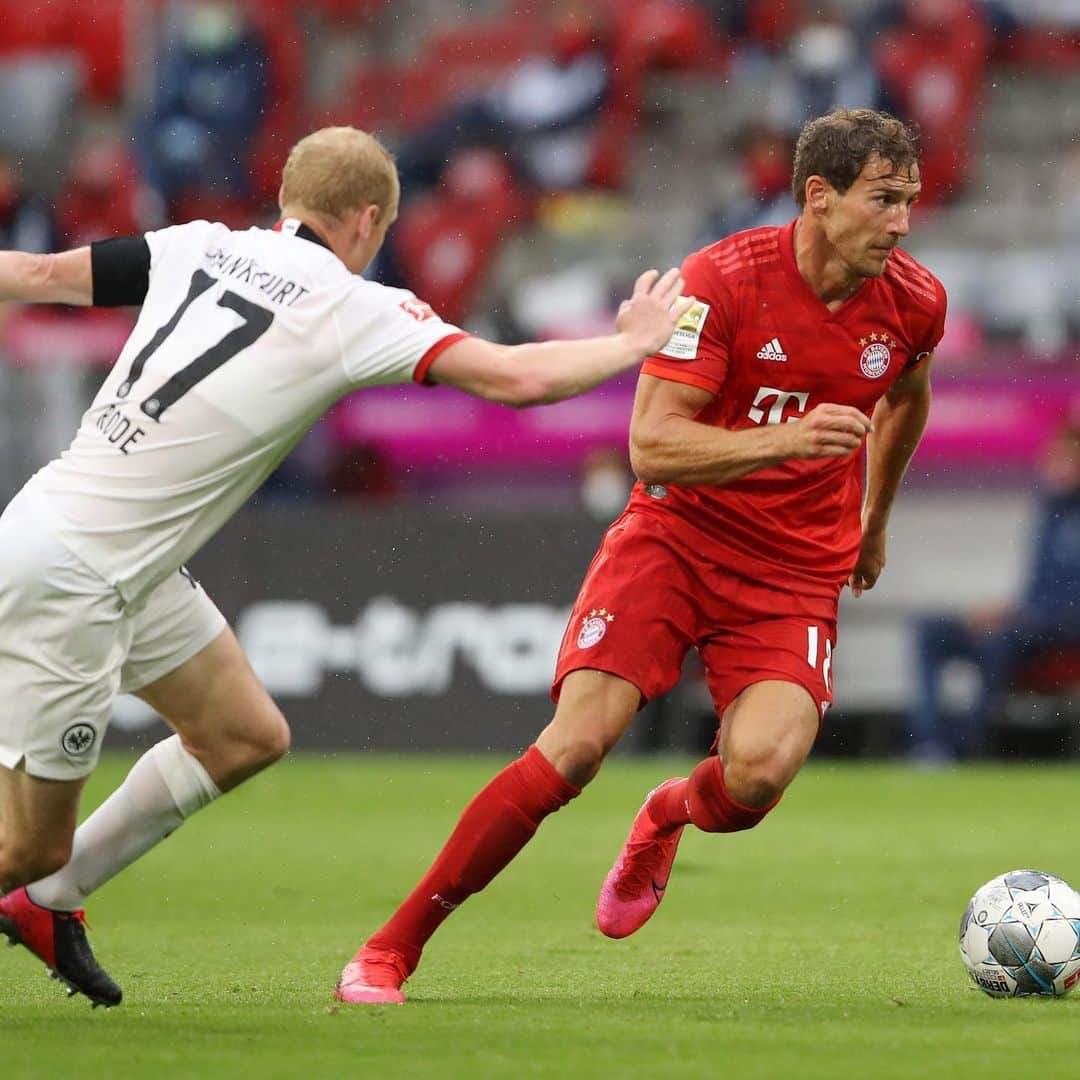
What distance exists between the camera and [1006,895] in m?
5.62

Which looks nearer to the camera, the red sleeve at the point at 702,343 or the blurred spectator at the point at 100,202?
the red sleeve at the point at 702,343

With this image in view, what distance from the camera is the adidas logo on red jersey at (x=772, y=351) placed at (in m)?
6.01

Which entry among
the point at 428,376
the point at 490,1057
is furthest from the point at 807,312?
the point at 490,1057

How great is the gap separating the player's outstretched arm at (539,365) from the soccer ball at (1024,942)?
1.77 metres

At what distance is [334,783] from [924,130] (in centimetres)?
743

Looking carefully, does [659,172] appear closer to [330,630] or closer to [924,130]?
[924,130]

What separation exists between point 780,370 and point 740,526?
47cm

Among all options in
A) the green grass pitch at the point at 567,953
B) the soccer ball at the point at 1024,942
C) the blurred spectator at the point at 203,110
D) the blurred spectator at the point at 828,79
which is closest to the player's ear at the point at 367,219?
the green grass pitch at the point at 567,953

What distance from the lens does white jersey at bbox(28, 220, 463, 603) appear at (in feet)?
16.6

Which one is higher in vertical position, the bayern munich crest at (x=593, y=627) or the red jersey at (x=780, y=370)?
the red jersey at (x=780, y=370)

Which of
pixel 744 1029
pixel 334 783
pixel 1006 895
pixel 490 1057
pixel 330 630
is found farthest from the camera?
pixel 330 630

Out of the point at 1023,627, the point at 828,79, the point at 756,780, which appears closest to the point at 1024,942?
the point at 756,780

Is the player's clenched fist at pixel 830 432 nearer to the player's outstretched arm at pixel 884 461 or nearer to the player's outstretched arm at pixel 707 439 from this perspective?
the player's outstretched arm at pixel 707 439

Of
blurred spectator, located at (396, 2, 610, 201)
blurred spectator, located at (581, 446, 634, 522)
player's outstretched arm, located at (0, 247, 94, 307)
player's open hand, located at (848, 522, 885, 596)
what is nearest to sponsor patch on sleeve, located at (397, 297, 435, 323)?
player's outstretched arm, located at (0, 247, 94, 307)
